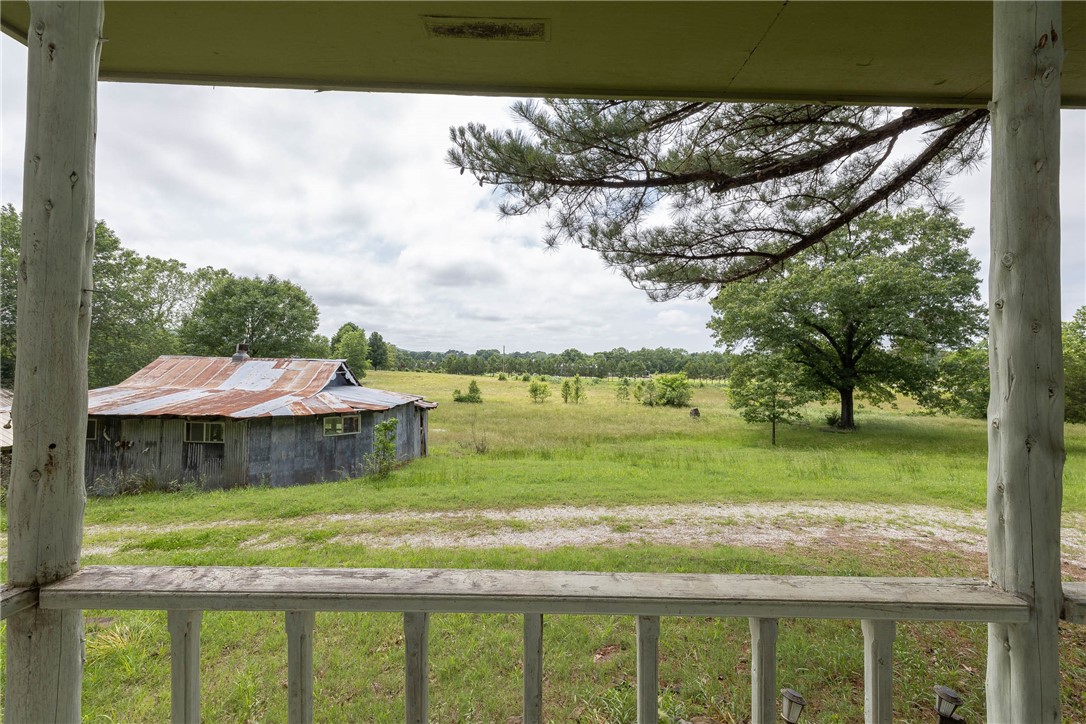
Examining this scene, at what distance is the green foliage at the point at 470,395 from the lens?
16.5 metres

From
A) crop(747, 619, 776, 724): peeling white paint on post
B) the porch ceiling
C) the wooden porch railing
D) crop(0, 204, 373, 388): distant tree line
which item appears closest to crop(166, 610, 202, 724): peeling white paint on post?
the wooden porch railing

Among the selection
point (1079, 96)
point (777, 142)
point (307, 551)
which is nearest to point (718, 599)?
point (1079, 96)

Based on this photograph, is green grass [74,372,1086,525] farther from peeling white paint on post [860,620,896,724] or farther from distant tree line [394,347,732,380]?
peeling white paint on post [860,620,896,724]

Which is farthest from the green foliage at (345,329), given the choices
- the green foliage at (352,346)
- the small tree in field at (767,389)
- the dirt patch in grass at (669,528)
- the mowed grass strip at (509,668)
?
the small tree in field at (767,389)

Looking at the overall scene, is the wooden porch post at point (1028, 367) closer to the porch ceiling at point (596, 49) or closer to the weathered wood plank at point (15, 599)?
the porch ceiling at point (596, 49)

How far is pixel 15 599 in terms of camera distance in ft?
3.00

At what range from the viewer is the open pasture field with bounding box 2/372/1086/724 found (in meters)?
1.98

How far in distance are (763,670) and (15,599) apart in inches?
66.6

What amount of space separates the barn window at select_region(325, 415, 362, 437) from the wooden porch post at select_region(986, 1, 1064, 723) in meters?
9.55

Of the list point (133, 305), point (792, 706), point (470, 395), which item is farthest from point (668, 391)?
point (792, 706)

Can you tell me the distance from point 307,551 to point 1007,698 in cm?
448

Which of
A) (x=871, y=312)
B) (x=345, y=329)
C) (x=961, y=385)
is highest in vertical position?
(x=871, y=312)

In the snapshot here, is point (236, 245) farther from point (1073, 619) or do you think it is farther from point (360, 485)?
point (1073, 619)

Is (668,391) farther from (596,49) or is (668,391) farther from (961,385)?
(596,49)
